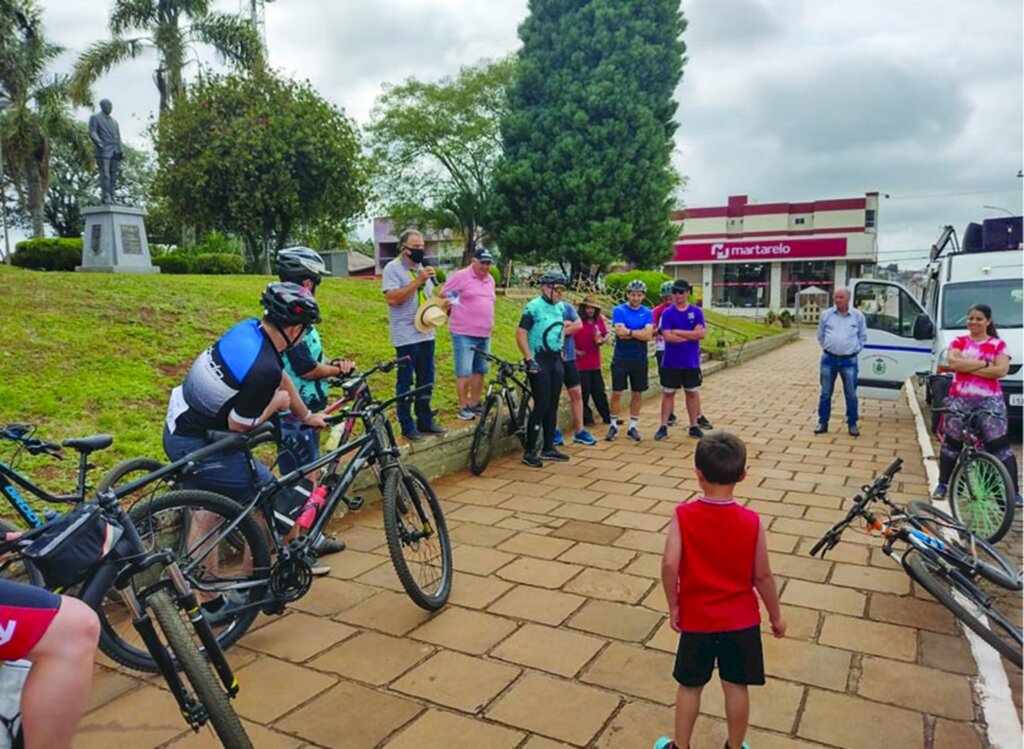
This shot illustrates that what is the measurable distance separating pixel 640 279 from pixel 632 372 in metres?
12.4

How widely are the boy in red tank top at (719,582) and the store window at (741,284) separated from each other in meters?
42.0

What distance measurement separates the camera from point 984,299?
8711 mm

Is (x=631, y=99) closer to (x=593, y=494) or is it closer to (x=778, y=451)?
(x=778, y=451)

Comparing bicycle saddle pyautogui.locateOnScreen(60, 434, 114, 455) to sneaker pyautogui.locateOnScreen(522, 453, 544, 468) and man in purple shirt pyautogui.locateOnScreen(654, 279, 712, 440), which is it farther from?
man in purple shirt pyautogui.locateOnScreen(654, 279, 712, 440)

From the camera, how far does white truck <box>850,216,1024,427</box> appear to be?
335 inches

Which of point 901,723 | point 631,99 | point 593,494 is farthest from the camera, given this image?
point 631,99

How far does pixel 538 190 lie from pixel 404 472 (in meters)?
21.0

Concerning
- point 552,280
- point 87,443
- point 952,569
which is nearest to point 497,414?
point 552,280

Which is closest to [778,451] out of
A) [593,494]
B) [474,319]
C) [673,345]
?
[673,345]

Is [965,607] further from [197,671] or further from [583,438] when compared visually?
[583,438]

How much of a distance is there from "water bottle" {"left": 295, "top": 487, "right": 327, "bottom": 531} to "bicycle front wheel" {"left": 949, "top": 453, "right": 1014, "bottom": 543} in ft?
13.4

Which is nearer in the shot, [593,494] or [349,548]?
[349,548]

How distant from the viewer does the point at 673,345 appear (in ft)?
25.5

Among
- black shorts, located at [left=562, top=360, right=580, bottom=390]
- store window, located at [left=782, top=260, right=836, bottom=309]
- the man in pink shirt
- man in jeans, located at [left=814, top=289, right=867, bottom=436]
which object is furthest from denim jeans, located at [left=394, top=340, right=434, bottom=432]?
store window, located at [left=782, top=260, right=836, bottom=309]
